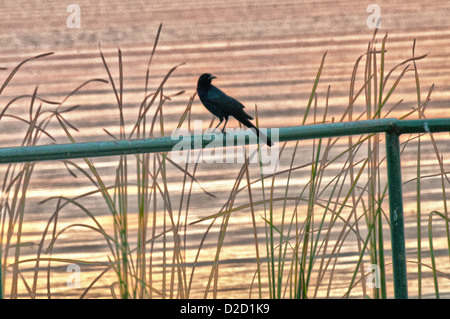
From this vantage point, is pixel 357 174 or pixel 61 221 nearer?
pixel 357 174

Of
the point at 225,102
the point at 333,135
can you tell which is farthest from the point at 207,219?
the point at 333,135

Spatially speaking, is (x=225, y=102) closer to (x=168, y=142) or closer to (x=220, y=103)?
(x=220, y=103)

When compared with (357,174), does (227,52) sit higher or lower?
higher

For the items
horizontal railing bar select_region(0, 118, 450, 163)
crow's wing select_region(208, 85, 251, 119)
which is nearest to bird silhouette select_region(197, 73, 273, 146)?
crow's wing select_region(208, 85, 251, 119)

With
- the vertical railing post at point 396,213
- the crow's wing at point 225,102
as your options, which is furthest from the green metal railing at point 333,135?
the crow's wing at point 225,102

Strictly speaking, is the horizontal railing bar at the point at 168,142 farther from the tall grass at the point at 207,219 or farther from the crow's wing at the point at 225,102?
the crow's wing at the point at 225,102

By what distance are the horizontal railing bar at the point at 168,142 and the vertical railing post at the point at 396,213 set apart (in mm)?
30

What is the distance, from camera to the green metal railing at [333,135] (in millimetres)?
930

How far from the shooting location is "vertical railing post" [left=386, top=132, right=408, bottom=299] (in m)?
1.11

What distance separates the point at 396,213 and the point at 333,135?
0.57ft

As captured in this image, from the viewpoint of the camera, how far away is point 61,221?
1.51m

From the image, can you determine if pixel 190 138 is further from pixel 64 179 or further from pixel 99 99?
pixel 99 99

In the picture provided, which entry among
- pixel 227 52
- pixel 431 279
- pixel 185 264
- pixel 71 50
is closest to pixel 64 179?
pixel 185 264
